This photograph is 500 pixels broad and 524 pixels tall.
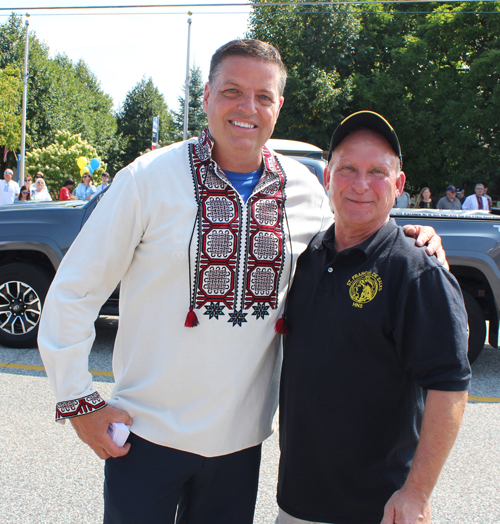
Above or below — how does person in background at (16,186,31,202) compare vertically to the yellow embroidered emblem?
above

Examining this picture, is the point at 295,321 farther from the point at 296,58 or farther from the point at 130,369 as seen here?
the point at 296,58

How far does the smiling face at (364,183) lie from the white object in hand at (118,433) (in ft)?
3.29

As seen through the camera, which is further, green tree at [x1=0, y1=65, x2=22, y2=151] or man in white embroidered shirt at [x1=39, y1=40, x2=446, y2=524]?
green tree at [x1=0, y1=65, x2=22, y2=151]

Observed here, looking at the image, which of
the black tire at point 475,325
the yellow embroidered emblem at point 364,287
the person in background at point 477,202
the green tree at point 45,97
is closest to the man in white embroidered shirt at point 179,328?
the yellow embroidered emblem at point 364,287

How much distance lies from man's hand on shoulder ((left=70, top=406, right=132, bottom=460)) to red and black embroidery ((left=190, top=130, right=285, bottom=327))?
1.48 ft

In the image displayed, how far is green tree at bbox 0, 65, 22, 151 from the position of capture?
2752 centimetres

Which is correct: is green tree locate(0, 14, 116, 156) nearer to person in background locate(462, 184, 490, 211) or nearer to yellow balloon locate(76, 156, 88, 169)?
yellow balloon locate(76, 156, 88, 169)

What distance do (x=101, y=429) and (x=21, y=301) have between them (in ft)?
14.2

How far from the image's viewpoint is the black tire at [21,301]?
5.54m

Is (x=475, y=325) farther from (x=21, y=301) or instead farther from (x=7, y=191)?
(x=7, y=191)

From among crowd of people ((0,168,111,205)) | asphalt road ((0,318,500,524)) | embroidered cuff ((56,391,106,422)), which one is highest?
crowd of people ((0,168,111,205))

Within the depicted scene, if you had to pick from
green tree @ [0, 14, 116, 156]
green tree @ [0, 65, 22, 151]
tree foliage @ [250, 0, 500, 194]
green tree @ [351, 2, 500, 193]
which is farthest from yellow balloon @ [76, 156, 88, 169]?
green tree @ [351, 2, 500, 193]

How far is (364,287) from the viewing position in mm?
1659

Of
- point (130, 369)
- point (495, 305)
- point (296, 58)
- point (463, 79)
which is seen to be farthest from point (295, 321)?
point (296, 58)
